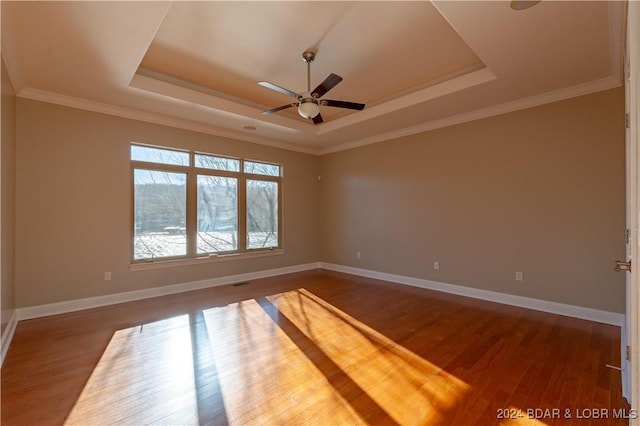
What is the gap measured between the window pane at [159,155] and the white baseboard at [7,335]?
7.65 ft

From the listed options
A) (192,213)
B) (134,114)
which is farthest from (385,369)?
(134,114)

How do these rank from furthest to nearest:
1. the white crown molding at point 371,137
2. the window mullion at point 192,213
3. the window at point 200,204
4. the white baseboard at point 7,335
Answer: the window mullion at point 192,213
the window at point 200,204
the white crown molding at point 371,137
the white baseboard at point 7,335

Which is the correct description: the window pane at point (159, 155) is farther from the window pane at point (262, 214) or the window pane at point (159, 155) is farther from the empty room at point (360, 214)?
the window pane at point (262, 214)

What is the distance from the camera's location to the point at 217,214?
5.08 m

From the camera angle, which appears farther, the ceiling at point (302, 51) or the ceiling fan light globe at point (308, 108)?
the ceiling fan light globe at point (308, 108)

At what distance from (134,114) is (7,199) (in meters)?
1.85

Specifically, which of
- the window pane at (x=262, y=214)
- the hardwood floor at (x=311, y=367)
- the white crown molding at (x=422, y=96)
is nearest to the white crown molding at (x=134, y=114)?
the window pane at (x=262, y=214)

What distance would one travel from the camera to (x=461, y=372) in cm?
222

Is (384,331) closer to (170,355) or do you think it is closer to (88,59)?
(170,355)

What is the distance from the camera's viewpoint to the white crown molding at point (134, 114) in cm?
347

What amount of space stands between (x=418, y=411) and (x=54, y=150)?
484cm

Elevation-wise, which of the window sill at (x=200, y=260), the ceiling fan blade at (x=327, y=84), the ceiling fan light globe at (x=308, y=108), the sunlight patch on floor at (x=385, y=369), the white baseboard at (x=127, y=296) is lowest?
the sunlight patch on floor at (x=385, y=369)

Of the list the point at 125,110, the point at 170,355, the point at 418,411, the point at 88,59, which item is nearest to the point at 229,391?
the point at 170,355

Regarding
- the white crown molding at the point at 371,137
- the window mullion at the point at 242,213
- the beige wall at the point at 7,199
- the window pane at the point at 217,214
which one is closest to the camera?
the beige wall at the point at 7,199
